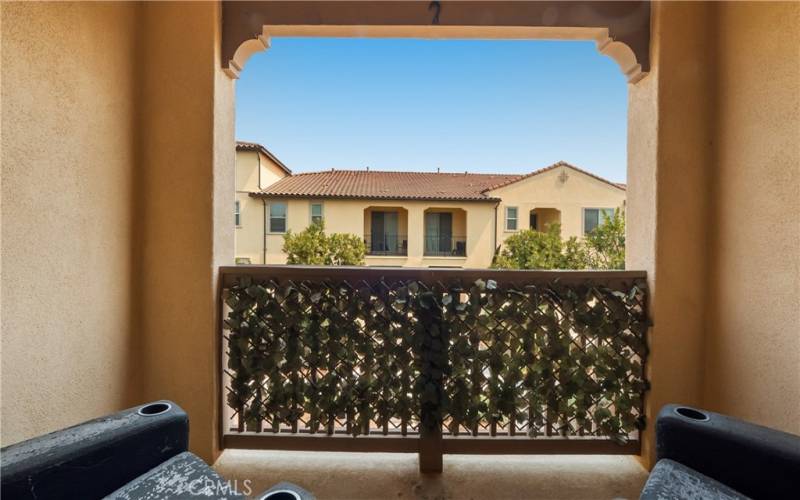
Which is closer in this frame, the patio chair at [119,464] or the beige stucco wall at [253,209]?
the patio chair at [119,464]

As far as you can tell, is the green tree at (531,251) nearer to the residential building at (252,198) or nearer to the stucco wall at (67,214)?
the stucco wall at (67,214)

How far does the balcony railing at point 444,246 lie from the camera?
488 inches

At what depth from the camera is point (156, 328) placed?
1962 millimetres

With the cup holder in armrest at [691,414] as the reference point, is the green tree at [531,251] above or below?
above

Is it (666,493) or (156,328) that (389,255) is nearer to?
(156,328)

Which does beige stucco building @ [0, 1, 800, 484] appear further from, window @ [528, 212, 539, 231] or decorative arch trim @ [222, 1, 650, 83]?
window @ [528, 212, 539, 231]

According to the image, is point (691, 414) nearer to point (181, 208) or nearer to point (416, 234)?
point (181, 208)

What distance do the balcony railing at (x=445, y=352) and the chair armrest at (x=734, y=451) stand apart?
0.65m

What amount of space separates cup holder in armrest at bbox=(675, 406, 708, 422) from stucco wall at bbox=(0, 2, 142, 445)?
2.56m

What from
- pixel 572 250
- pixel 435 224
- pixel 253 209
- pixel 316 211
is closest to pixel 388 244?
pixel 435 224

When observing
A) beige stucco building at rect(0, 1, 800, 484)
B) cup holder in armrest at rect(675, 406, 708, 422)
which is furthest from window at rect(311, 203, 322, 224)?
cup holder in armrest at rect(675, 406, 708, 422)

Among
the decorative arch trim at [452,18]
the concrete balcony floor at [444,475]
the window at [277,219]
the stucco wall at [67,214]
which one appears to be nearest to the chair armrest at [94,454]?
the stucco wall at [67,214]

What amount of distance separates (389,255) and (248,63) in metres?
10.4

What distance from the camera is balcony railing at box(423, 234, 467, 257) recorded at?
12383 millimetres
